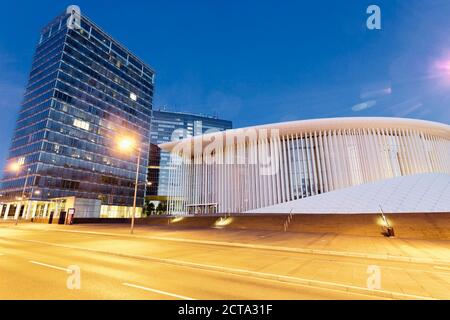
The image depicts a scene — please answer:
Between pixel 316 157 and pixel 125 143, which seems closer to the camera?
pixel 125 143

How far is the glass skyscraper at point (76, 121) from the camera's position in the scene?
205 feet

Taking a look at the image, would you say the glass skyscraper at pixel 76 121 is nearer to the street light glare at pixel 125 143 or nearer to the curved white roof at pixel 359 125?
the street light glare at pixel 125 143

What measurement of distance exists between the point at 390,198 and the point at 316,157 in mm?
15101

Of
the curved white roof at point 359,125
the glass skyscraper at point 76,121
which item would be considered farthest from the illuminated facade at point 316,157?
the glass skyscraper at point 76,121

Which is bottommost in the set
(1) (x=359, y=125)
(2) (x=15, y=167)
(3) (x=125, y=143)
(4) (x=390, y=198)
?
(4) (x=390, y=198)

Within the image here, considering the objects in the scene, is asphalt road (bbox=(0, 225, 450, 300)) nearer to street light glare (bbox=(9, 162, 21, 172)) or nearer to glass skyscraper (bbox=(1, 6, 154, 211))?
glass skyscraper (bbox=(1, 6, 154, 211))

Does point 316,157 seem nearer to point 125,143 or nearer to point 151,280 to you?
point 125,143

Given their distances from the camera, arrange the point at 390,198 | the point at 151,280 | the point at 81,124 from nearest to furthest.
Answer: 1. the point at 151,280
2. the point at 390,198
3. the point at 81,124

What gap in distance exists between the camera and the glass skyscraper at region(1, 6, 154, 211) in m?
62.6

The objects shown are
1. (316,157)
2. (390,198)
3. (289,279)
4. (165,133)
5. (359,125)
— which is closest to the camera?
(289,279)

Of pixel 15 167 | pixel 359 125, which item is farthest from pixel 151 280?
pixel 15 167

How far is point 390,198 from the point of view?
30.2m

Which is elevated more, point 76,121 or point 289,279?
point 76,121

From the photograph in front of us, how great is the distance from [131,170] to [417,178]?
7812 cm
